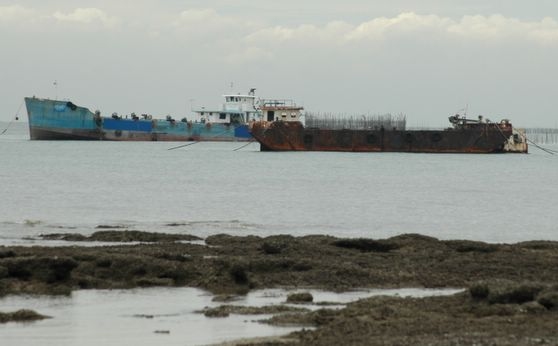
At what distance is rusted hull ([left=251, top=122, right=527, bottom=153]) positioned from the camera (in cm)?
9031

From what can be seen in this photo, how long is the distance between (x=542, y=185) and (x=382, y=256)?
4614 cm

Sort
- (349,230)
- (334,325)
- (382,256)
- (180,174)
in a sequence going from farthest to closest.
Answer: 1. (180,174)
2. (349,230)
3. (382,256)
4. (334,325)

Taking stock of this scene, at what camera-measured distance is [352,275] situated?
1986 cm

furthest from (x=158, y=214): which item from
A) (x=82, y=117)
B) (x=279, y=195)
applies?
(x=82, y=117)

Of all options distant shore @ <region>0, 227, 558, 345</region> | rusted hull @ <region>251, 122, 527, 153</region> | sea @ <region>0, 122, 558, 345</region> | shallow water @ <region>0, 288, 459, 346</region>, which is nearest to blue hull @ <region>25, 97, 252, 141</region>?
sea @ <region>0, 122, 558, 345</region>

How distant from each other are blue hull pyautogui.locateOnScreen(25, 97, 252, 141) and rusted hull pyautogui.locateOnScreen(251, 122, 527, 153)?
22710mm

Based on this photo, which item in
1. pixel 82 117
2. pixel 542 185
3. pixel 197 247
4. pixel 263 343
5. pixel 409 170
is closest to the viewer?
pixel 263 343

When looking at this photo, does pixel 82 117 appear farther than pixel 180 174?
Yes

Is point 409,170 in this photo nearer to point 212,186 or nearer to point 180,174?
point 180,174

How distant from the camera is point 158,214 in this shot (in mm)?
41125

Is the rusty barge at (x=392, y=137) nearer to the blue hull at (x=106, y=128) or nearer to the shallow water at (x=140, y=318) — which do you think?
the blue hull at (x=106, y=128)

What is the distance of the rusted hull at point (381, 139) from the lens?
9031cm

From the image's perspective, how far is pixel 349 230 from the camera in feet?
Answer: 117

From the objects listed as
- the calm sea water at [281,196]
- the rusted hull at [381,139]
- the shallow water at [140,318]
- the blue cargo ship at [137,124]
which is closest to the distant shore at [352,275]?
the shallow water at [140,318]
